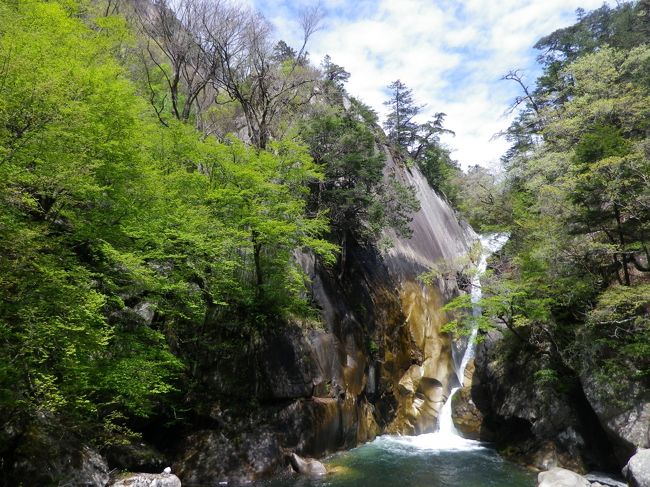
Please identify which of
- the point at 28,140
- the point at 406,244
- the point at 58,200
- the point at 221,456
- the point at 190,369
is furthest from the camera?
the point at 406,244

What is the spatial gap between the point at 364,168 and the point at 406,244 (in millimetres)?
7635

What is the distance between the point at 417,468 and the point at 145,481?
9063 mm

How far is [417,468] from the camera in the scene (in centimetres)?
1466

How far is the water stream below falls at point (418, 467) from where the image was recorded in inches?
514

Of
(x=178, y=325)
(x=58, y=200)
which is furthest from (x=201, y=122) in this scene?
(x=58, y=200)

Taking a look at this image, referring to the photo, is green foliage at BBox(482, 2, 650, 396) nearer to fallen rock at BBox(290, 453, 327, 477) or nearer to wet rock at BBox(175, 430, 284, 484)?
fallen rock at BBox(290, 453, 327, 477)

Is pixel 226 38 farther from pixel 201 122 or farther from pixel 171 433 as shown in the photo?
pixel 171 433

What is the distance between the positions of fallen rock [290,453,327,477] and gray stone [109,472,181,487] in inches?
179

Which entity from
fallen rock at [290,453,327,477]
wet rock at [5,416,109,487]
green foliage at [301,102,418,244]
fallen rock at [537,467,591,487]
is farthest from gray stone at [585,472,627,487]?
wet rock at [5,416,109,487]

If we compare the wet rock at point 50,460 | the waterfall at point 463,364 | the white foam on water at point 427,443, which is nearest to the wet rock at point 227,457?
the wet rock at point 50,460

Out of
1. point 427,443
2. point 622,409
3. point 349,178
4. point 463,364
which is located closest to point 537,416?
point 622,409

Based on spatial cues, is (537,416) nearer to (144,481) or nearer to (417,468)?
(417,468)

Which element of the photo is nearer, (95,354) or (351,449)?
(95,354)

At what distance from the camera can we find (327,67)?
31719 millimetres
